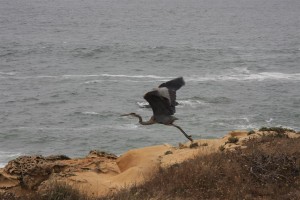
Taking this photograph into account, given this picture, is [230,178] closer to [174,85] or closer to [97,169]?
[174,85]

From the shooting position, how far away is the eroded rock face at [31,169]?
1560 centimetres

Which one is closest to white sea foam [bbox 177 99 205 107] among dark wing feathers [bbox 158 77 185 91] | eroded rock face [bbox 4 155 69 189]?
eroded rock face [bbox 4 155 69 189]

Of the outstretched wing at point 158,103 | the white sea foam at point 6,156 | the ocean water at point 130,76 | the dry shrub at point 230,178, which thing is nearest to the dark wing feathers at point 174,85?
the outstretched wing at point 158,103

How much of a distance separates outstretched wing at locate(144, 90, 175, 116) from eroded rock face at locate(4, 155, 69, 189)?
3931mm

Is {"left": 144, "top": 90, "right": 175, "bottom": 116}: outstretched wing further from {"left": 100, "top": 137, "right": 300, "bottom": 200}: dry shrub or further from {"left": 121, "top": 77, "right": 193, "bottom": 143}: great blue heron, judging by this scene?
{"left": 100, "top": 137, "right": 300, "bottom": 200}: dry shrub

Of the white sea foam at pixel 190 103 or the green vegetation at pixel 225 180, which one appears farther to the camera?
the white sea foam at pixel 190 103

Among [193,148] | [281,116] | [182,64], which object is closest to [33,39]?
[182,64]

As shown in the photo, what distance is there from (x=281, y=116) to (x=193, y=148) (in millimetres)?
31998

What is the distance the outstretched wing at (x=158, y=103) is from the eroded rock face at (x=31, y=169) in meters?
3.93

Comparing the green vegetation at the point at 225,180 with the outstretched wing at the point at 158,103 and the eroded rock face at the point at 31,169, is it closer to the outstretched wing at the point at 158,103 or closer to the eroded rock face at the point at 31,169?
the outstretched wing at the point at 158,103

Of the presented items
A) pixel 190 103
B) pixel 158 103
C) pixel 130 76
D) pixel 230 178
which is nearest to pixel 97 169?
pixel 158 103

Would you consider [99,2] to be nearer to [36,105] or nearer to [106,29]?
[106,29]

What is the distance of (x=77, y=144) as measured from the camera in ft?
141

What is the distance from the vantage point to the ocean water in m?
45.8
